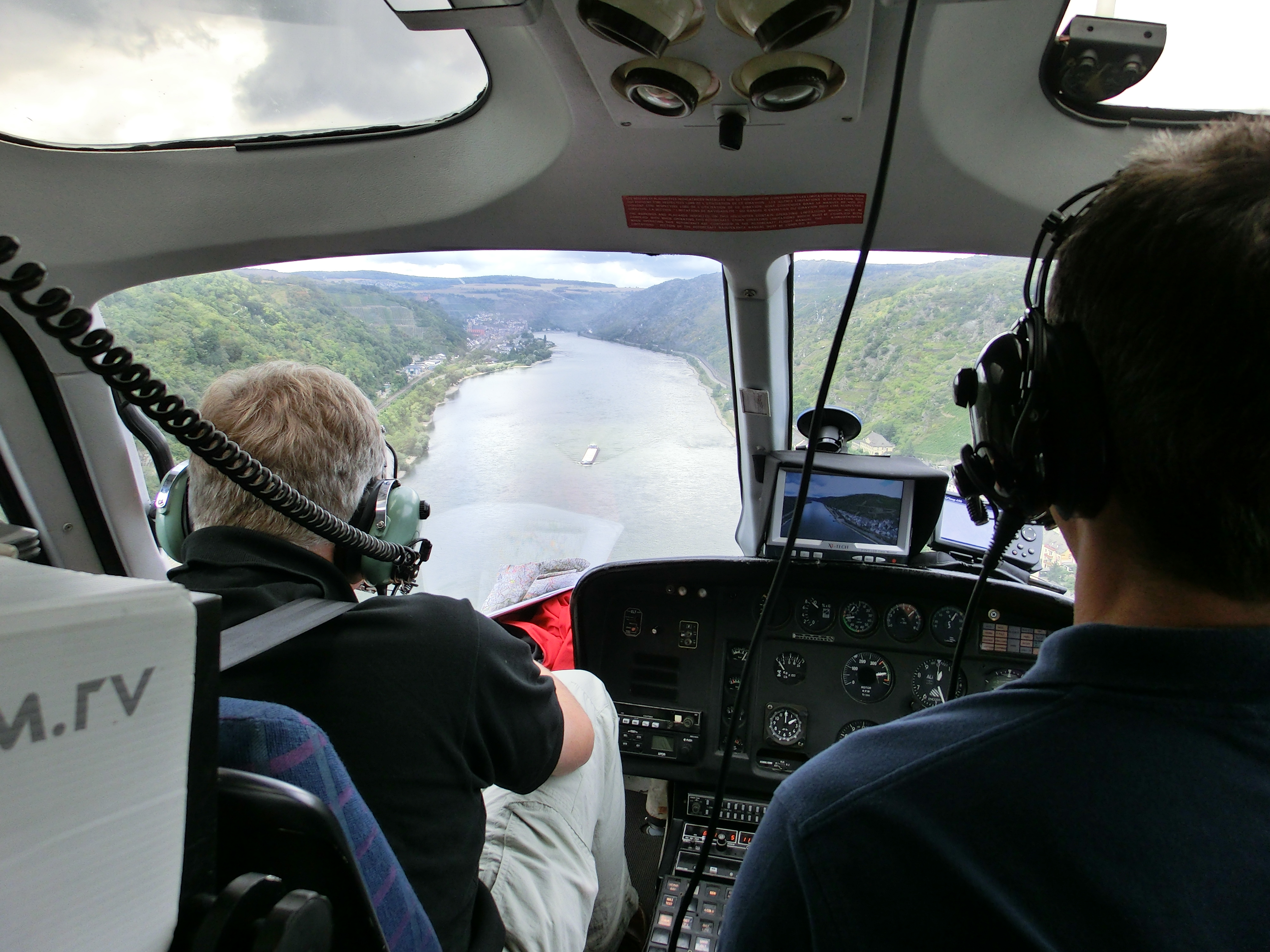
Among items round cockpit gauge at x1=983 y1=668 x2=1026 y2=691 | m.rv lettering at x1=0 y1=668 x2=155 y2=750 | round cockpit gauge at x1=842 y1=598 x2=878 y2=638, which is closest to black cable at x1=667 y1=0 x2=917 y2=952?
m.rv lettering at x1=0 y1=668 x2=155 y2=750

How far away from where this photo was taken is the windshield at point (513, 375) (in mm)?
2119

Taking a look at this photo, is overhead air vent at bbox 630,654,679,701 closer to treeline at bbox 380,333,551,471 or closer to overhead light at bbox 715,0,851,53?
treeline at bbox 380,333,551,471

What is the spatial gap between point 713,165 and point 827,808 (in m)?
1.32

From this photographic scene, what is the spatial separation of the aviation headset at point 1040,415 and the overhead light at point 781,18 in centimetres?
48

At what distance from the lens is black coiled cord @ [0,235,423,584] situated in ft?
2.04

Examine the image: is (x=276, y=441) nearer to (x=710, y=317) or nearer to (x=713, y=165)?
(x=713, y=165)

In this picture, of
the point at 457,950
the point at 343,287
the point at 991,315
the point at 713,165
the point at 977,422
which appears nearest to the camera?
the point at 977,422

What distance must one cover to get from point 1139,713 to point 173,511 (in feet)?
4.95

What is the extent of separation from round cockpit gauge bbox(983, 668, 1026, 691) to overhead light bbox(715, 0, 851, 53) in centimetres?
182

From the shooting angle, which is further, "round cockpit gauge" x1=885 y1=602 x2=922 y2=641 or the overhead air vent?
the overhead air vent

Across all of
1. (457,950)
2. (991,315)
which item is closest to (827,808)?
(457,950)

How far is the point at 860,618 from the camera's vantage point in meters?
2.09

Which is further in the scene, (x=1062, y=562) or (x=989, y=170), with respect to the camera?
(x=1062, y=562)

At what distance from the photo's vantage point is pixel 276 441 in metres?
1.16
